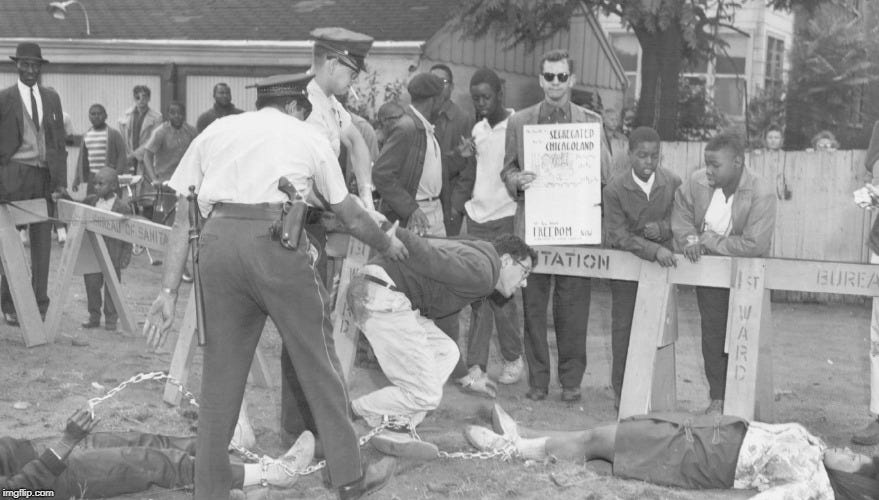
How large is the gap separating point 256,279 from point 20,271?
4.90 meters

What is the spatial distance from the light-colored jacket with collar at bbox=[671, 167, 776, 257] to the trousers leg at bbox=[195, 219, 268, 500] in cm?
309

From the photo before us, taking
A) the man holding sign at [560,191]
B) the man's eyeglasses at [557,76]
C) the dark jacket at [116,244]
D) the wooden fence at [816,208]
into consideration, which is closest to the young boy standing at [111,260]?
the dark jacket at [116,244]

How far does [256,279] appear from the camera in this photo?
5.24m

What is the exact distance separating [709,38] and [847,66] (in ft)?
17.0

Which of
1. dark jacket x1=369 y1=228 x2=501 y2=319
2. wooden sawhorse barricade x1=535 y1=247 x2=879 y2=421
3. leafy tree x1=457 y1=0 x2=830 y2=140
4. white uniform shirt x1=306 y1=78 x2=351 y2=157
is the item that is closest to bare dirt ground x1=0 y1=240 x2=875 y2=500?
wooden sawhorse barricade x1=535 y1=247 x2=879 y2=421

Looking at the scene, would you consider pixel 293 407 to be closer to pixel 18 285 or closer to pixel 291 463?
pixel 291 463

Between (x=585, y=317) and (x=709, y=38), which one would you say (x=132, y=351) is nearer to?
(x=585, y=317)

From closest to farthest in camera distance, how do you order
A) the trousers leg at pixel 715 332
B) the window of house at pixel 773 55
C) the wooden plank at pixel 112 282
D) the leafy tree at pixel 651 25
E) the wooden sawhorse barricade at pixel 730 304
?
the wooden sawhorse barricade at pixel 730 304 → the trousers leg at pixel 715 332 → the wooden plank at pixel 112 282 → the leafy tree at pixel 651 25 → the window of house at pixel 773 55

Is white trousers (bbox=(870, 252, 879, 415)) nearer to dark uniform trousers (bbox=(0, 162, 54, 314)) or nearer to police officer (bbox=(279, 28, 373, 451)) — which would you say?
police officer (bbox=(279, 28, 373, 451))

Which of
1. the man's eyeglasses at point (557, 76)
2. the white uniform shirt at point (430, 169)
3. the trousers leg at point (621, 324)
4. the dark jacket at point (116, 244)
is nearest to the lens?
the trousers leg at point (621, 324)

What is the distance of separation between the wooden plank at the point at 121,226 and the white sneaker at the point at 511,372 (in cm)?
256

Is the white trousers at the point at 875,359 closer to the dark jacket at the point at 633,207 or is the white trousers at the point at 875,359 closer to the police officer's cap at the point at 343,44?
the dark jacket at the point at 633,207

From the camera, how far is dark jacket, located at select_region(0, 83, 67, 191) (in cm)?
984

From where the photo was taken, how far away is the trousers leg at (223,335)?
5.26 m
